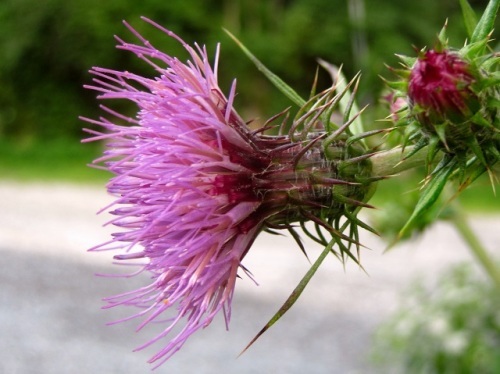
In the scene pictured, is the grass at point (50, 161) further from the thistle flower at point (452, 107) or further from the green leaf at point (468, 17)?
the thistle flower at point (452, 107)

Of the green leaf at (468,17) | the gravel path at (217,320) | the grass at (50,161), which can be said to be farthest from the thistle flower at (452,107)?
the grass at (50,161)

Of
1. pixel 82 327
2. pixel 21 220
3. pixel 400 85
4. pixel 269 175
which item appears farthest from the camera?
pixel 21 220

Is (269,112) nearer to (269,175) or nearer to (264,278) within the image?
(264,278)

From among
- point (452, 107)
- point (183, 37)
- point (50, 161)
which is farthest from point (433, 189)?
point (183, 37)

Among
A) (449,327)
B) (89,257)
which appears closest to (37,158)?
(89,257)

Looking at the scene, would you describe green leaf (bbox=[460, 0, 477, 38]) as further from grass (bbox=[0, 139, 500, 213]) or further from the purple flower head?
grass (bbox=[0, 139, 500, 213])

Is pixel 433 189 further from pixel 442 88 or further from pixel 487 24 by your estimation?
pixel 487 24

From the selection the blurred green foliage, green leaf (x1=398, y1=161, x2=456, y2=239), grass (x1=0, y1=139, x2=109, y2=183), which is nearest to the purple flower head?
green leaf (x1=398, y1=161, x2=456, y2=239)
